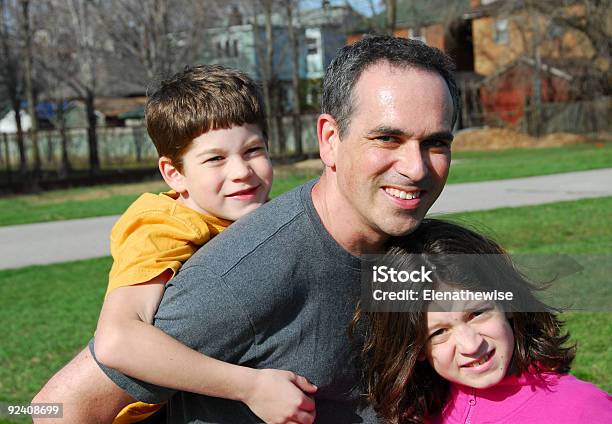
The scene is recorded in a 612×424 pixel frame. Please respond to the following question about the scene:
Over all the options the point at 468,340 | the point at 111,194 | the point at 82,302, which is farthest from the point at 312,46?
A: the point at 468,340

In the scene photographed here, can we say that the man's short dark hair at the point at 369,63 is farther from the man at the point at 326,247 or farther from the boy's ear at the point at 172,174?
the boy's ear at the point at 172,174

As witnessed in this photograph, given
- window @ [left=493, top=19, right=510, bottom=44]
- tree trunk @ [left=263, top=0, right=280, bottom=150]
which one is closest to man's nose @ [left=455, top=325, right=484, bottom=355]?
tree trunk @ [left=263, top=0, right=280, bottom=150]

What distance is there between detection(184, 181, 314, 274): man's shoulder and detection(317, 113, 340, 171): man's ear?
11 cm

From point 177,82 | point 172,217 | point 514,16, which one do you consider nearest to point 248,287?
point 172,217

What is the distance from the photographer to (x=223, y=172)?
2703 millimetres

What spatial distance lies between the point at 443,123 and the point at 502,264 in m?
0.45

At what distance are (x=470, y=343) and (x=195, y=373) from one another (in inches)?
26.1

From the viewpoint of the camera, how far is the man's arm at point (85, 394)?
2.02 meters

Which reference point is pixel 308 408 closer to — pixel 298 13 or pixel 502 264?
pixel 502 264

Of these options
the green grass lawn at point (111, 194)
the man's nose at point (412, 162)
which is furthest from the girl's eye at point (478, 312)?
the green grass lawn at point (111, 194)

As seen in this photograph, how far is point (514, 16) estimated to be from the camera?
3603cm

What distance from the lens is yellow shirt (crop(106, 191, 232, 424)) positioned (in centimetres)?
215

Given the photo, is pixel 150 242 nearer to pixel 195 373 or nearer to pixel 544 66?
pixel 195 373

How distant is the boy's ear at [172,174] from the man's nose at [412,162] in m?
1.08
